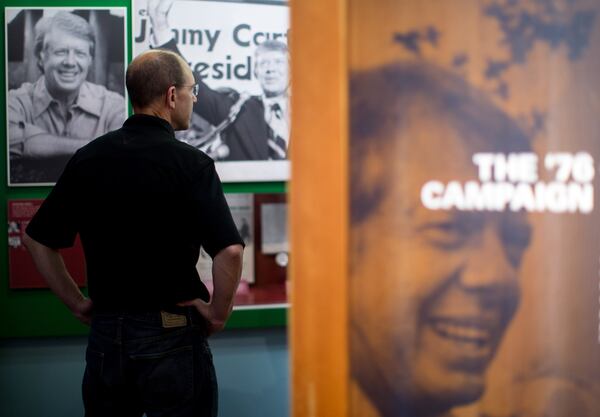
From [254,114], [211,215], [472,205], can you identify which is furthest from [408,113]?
[254,114]

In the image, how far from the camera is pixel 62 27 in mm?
2547

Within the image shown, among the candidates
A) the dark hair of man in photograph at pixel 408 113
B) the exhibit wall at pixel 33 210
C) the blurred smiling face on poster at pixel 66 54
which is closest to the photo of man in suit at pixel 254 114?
the exhibit wall at pixel 33 210

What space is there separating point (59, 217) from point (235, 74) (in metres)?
1.08

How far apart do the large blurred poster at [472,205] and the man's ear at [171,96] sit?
108cm

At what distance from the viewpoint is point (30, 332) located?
261cm

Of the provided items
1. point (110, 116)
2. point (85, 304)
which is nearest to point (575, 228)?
point (85, 304)

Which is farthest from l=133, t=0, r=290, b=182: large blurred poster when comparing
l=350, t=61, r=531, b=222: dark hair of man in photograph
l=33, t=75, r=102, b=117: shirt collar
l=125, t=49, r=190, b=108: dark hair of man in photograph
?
l=350, t=61, r=531, b=222: dark hair of man in photograph

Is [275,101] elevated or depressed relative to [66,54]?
depressed

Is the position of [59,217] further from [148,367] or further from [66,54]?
[66,54]

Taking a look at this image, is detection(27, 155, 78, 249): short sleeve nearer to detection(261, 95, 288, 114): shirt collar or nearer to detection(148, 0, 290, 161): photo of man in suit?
detection(148, 0, 290, 161): photo of man in suit

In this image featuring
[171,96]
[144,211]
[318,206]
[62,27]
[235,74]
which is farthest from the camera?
[235,74]

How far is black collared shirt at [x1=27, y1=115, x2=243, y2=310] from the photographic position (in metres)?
1.83

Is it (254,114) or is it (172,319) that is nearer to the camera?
(172,319)

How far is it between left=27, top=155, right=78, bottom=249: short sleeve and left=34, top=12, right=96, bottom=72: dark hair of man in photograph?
2.84 feet
